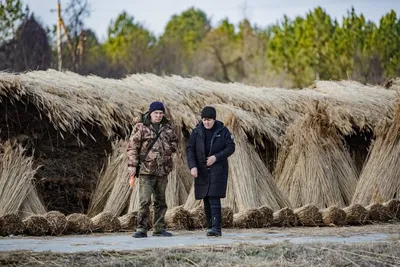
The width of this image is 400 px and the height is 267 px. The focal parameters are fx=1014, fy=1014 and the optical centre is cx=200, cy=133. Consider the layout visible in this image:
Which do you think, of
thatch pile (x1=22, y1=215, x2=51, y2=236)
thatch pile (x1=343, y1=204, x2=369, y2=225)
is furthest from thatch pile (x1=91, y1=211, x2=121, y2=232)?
thatch pile (x1=343, y1=204, x2=369, y2=225)

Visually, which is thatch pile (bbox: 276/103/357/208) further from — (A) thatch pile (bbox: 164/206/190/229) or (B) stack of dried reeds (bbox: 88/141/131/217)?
(A) thatch pile (bbox: 164/206/190/229)

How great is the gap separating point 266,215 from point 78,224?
2699mm

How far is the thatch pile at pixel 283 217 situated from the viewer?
14078 millimetres

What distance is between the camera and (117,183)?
15.2 metres

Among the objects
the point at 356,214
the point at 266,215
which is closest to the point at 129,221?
the point at 266,215

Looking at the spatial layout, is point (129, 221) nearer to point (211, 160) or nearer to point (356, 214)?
point (211, 160)

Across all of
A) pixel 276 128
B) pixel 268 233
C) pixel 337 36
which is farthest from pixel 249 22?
pixel 268 233

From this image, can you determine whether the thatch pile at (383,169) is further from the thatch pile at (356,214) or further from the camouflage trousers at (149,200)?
the camouflage trousers at (149,200)

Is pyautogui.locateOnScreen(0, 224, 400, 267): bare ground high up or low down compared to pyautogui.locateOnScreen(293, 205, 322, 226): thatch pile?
down

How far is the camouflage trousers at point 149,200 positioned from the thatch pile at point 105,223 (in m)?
0.79

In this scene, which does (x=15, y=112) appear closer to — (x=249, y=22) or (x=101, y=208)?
(x=101, y=208)

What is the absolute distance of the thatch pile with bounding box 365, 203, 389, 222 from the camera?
15.0 meters

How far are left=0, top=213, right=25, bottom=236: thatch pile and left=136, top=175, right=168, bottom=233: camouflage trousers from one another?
144 centimetres

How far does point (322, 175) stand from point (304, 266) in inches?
281
